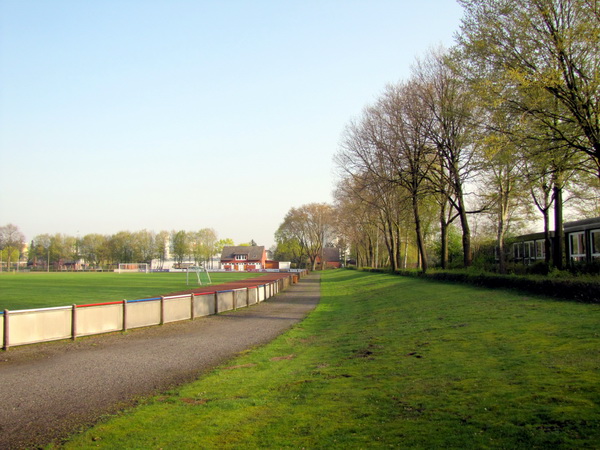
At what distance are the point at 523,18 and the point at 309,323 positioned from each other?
1462cm

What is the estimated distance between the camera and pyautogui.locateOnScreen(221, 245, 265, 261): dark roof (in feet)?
529

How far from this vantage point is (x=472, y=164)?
32969 mm

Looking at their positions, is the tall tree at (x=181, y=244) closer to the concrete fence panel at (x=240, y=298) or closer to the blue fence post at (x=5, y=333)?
the concrete fence panel at (x=240, y=298)

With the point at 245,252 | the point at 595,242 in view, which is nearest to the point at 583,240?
the point at 595,242

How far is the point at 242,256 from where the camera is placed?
163m

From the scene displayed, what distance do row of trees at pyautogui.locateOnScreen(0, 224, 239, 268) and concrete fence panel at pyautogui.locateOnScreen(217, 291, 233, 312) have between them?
128m

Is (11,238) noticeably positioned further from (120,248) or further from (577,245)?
(577,245)

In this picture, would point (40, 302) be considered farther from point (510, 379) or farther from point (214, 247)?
point (214, 247)

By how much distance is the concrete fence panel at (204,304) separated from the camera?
22.8 m

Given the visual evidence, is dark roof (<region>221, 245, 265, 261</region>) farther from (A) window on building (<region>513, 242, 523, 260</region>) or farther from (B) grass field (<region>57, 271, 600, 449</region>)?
(B) grass field (<region>57, 271, 600, 449</region>)

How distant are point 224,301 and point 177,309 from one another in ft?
15.4

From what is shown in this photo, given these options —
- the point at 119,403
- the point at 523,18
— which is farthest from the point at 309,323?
the point at 523,18

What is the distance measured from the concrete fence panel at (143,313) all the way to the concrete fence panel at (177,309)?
520 mm

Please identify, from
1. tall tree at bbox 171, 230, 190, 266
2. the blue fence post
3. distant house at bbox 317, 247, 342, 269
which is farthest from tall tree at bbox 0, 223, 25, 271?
the blue fence post
